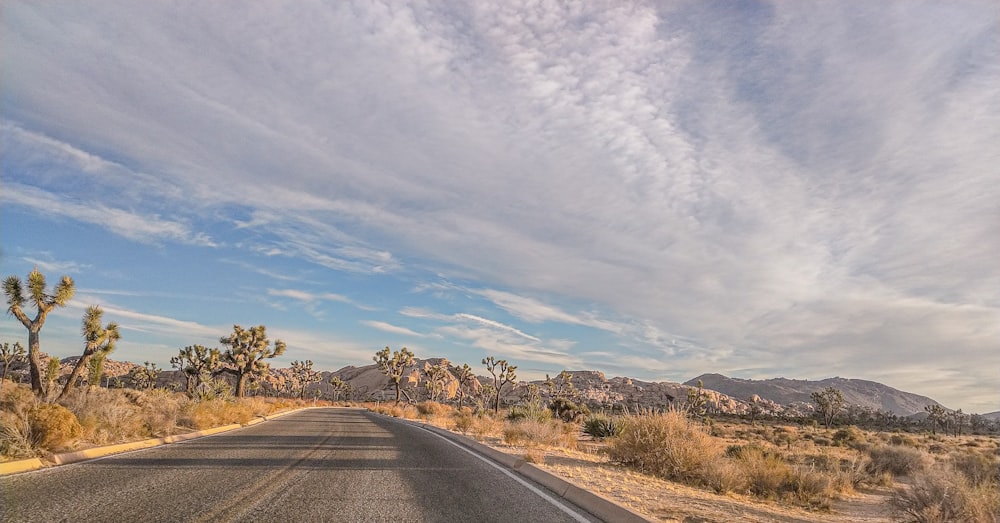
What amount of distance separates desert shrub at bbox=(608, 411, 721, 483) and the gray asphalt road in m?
3.63

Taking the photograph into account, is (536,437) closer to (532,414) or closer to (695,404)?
(532,414)

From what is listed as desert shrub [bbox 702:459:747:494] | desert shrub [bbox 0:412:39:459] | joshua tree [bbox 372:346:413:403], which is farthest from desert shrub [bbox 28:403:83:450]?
joshua tree [bbox 372:346:413:403]

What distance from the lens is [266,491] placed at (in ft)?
23.6

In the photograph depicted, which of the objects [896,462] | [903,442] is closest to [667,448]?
[896,462]

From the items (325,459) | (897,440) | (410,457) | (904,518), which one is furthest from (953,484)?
(897,440)

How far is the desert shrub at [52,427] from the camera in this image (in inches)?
384

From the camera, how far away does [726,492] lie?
1045cm

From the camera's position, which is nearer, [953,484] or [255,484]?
[255,484]

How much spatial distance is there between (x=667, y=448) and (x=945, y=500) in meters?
4.81

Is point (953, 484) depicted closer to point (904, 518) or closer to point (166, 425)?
point (904, 518)

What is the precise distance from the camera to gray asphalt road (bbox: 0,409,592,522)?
588 centimetres

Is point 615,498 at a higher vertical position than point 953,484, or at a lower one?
lower

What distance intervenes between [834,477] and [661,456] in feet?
15.6

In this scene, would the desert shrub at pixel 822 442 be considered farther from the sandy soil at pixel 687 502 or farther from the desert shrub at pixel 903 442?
the sandy soil at pixel 687 502
